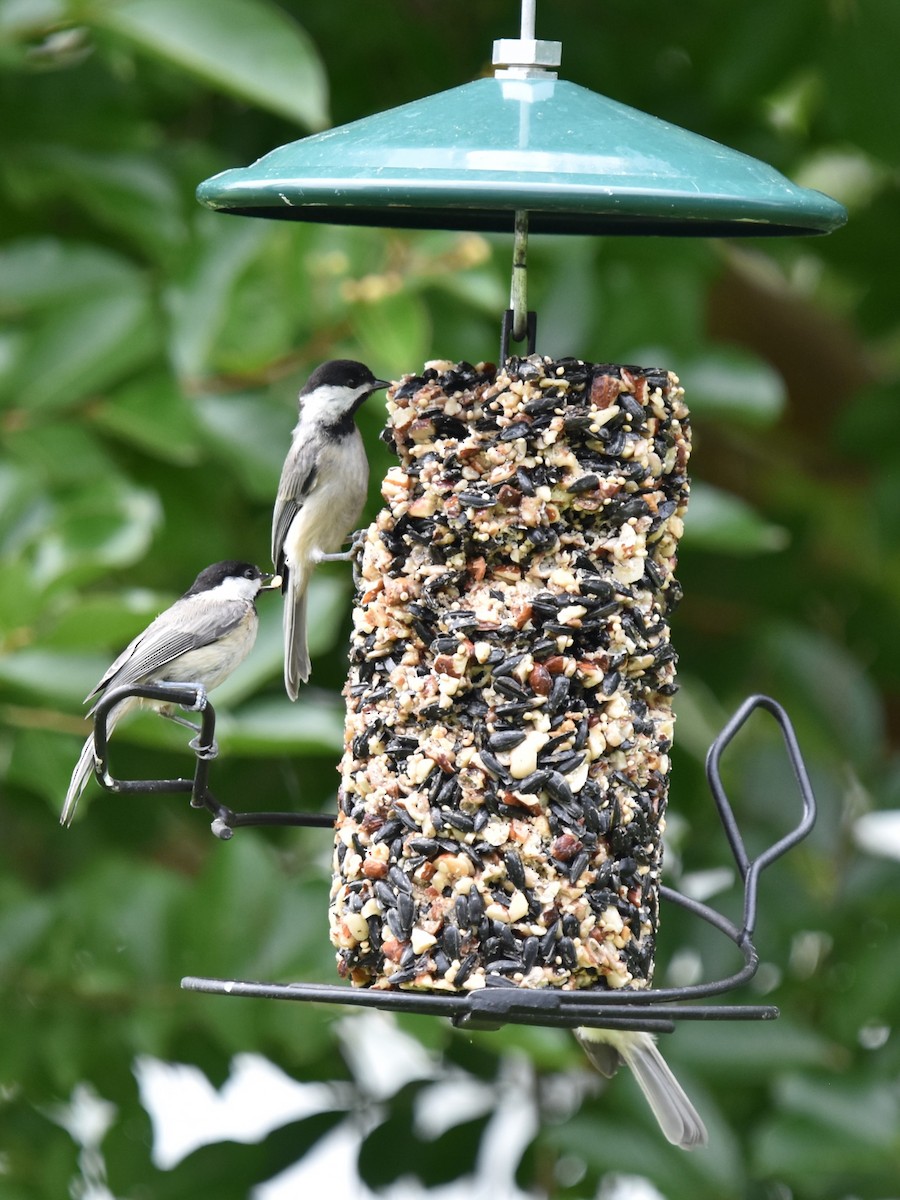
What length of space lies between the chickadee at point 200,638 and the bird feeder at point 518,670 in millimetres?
293

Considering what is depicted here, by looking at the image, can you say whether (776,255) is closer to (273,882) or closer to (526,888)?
(273,882)

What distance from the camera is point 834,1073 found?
15.0ft

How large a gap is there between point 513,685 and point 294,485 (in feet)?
2.67

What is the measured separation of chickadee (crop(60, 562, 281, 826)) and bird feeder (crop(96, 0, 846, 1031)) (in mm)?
293

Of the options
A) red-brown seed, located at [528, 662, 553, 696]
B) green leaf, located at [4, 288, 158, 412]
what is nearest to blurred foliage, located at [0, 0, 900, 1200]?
green leaf, located at [4, 288, 158, 412]

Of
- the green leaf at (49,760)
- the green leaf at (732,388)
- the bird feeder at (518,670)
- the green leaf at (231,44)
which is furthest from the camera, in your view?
the green leaf at (732,388)

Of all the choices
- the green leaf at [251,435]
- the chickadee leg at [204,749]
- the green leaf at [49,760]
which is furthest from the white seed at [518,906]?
the green leaf at [251,435]

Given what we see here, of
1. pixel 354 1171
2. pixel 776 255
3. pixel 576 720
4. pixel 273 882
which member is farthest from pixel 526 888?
pixel 776 255

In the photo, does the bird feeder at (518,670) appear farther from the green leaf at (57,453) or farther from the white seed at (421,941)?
the green leaf at (57,453)

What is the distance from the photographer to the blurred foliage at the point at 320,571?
152 inches

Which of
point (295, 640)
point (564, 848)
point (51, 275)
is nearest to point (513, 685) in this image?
point (564, 848)

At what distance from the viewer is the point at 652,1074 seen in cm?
347

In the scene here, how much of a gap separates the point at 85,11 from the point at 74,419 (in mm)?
950

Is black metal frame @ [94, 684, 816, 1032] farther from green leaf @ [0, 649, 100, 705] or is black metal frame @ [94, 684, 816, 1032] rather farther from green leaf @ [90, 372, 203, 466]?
green leaf @ [90, 372, 203, 466]
